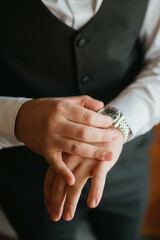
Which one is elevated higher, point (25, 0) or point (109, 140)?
point (25, 0)

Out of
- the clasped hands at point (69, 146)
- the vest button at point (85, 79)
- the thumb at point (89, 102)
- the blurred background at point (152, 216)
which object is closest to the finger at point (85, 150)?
the clasped hands at point (69, 146)

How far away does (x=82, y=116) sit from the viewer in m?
0.57

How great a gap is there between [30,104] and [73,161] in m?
0.17

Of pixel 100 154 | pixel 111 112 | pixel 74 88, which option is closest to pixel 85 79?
pixel 74 88

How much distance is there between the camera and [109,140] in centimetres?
58

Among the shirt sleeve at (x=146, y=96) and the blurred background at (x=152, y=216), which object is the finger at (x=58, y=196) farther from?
the blurred background at (x=152, y=216)

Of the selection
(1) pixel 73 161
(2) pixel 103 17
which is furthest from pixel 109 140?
(2) pixel 103 17

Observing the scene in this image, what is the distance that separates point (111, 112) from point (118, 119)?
0.08 ft

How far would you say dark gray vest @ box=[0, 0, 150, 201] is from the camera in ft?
2.09

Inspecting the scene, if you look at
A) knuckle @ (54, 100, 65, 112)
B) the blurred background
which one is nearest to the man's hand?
knuckle @ (54, 100, 65, 112)

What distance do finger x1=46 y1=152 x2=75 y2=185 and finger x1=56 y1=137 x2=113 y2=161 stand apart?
0.03 meters

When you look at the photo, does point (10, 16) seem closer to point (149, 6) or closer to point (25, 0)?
point (25, 0)

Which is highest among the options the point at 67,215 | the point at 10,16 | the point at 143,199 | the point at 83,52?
the point at 10,16

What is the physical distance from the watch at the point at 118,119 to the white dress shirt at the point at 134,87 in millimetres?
13
